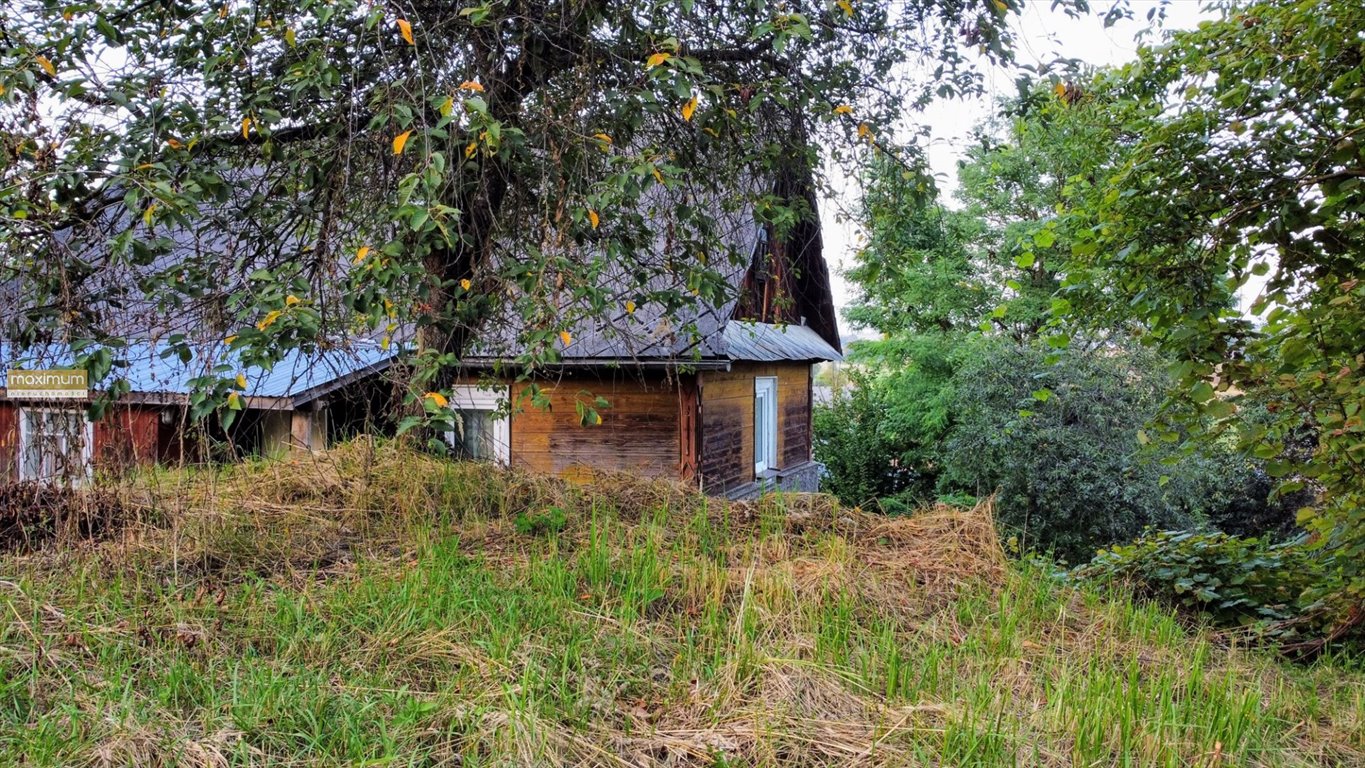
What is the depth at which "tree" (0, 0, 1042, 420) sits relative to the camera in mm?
3168

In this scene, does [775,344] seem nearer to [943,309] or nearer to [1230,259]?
Result: [943,309]

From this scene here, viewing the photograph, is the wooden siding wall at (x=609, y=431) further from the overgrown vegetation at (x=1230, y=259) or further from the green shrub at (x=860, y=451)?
the green shrub at (x=860, y=451)

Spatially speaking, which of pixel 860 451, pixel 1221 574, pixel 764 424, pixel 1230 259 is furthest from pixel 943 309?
pixel 1230 259

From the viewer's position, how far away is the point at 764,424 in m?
12.6

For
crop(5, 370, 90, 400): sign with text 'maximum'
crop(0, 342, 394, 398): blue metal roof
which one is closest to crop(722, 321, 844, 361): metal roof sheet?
crop(0, 342, 394, 398): blue metal roof

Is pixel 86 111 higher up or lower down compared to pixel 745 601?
higher up

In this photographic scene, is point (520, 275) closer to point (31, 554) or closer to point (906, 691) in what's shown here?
point (906, 691)

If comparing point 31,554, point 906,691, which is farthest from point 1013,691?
point 31,554

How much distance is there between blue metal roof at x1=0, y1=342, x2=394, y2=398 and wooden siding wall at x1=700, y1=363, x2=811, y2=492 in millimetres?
4029

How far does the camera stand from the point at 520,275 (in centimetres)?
354

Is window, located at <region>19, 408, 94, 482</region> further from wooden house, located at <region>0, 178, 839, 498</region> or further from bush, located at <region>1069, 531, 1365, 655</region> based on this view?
bush, located at <region>1069, 531, 1365, 655</region>

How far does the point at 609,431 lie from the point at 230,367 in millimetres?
7328

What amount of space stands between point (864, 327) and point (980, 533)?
15.3 meters

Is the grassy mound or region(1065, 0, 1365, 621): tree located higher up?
region(1065, 0, 1365, 621): tree
